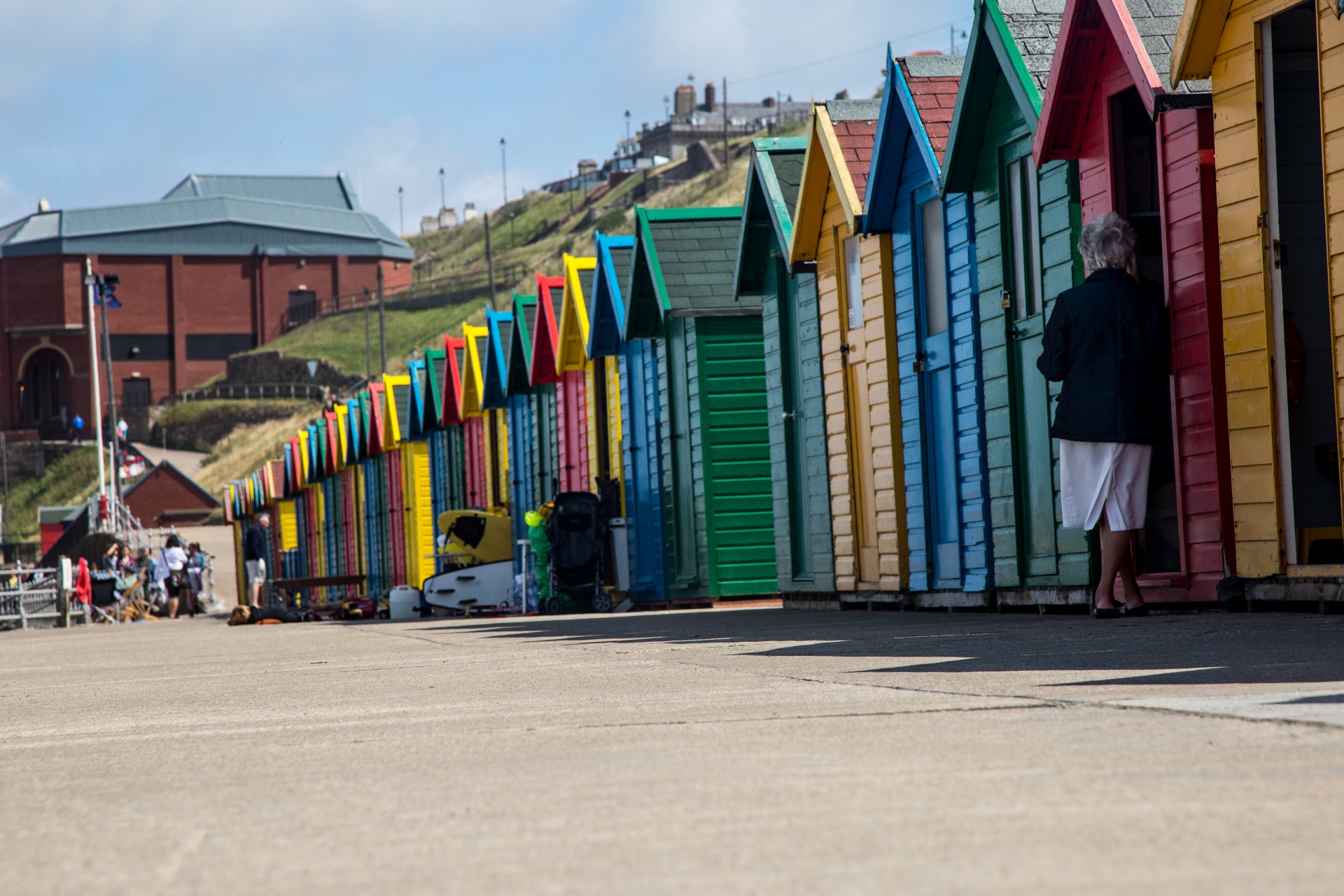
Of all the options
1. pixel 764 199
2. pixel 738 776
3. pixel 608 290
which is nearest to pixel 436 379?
pixel 608 290

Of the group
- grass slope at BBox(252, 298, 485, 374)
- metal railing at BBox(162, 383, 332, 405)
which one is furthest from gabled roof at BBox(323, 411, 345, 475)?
grass slope at BBox(252, 298, 485, 374)

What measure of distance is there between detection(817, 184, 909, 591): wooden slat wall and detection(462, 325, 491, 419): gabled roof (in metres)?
12.0

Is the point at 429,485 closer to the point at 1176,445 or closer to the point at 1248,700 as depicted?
the point at 1176,445

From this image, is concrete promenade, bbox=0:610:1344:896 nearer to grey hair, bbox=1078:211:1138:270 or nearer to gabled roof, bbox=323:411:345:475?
grey hair, bbox=1078:211:1138:270

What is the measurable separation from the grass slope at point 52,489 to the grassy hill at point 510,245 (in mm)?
12071

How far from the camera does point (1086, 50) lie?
32.3 feet

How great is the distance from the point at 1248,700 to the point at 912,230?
28.0ft

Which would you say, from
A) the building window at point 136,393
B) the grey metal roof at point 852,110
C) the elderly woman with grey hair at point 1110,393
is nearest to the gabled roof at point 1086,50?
the elderly woman with grey hair at point 1110,393

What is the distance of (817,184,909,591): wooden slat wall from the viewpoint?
1291cm

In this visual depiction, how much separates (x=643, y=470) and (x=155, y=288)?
81.0m

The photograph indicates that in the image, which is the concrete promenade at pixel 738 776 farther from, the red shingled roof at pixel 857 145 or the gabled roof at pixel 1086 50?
the red shingled roof at pixel 857 145

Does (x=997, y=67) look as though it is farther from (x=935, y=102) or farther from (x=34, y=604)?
(x=34, y=604)

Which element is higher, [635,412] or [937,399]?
[635,412]

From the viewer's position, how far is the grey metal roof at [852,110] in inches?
560
